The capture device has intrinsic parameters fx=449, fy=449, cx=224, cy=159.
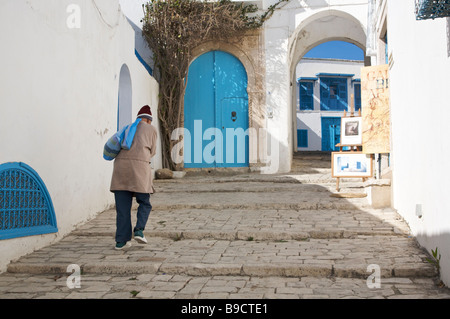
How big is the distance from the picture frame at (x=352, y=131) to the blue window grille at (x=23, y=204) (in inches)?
225

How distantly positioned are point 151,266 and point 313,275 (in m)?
1.55

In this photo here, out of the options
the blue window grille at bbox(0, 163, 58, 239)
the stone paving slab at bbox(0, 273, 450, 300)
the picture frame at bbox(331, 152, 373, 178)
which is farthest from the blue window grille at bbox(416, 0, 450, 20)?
the picture frame at bbox(331, 152, 373, 178)

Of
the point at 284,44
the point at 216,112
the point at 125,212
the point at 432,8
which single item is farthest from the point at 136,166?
the point at 284,44

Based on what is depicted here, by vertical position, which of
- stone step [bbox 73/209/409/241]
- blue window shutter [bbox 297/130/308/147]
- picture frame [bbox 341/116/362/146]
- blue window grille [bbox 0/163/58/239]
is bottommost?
stone step [bbox 73/209/409/241]

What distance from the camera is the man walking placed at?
16.4 ft

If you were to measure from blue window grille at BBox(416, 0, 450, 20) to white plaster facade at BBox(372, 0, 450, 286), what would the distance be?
1.58 ft

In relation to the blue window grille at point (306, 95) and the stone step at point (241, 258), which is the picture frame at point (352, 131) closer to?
the stone step at point (241, 258)

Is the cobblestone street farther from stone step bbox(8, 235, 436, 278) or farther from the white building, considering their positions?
the white building

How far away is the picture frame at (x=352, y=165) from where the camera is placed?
308 inches

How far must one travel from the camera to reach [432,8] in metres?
3.06

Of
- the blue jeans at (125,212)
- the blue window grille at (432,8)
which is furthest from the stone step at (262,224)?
the blue window grille at (432,8)

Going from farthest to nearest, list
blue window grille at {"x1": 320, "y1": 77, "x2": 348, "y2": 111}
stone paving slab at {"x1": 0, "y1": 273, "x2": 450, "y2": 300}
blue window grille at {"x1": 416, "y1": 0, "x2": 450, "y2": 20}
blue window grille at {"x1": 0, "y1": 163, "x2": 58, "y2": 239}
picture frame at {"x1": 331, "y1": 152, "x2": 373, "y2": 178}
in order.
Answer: blue window grille at {"x1": 320, "y1": 77, "x2": 348, "y2": 111} → picture frame at {"x1": 331, "y1": 152, "x2": 373, "y2": 178} → blue window grille at {"x1": 0, "y1": 163, "x2": 58, "y2": 239} → stone paving slab at {"x1": 0, "y1": 273, "x2": 450, "y2": 300} → blue window grille at {"x1": 416, "y1": 0, "x2": 450, "y2": 20}

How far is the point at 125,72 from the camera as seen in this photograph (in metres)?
9.27
